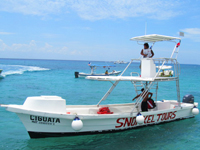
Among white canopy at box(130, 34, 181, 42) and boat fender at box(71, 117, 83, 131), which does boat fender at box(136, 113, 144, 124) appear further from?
white canopy at box(130, 34, 181, 42)

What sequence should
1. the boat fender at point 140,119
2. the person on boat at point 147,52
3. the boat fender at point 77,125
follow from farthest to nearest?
the person on boat at point 147,52
the boat fender at point 140,119
the boat fender at point 77,125

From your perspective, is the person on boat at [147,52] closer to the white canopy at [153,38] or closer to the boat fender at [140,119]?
the white canopy at [153,38]

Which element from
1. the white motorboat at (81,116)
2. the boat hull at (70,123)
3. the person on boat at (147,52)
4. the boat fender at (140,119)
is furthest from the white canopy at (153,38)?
the boat fender at (140,119)

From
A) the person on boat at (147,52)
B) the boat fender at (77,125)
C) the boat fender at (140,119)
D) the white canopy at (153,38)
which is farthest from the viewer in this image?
the person on boat at (147,52)

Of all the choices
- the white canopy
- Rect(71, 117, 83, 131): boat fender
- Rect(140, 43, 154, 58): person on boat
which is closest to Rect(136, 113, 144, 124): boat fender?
Rect(71, 117, 83, 131): boat fender

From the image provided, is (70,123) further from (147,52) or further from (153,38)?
(153,38)

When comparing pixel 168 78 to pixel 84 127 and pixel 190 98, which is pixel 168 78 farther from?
pixel 84 127

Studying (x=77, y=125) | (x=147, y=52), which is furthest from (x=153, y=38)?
(x=77, y=125)

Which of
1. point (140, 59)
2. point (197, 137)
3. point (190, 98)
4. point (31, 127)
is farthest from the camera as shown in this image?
point (190, 98)

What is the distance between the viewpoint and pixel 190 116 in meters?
11.6

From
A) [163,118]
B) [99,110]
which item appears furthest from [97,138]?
[163,118]

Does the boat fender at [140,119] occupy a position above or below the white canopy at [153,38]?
below

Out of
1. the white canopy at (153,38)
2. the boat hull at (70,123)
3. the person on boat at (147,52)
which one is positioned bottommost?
the boat hull at (70,123)

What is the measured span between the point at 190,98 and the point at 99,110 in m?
5.47
